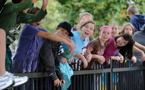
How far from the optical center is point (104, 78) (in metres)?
9.25

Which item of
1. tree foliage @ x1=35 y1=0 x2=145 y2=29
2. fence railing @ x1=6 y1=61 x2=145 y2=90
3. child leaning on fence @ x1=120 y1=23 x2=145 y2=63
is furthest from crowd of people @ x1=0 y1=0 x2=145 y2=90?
tree foliage @ x1=35 y1=0 x2=145 y2=29

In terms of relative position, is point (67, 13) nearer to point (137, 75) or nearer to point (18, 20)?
point (137, 75)

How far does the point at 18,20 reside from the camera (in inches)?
256

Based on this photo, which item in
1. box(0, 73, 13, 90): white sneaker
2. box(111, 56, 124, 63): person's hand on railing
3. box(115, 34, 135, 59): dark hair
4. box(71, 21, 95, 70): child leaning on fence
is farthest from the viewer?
box(115, 34, 135, 59): dark hair

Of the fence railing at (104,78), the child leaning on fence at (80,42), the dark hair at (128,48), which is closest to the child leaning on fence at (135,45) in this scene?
the fence railing at (104,78)

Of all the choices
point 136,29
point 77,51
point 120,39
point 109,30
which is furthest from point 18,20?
point 136,29

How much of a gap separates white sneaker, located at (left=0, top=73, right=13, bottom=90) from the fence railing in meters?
1.16

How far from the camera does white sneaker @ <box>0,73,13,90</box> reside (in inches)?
214

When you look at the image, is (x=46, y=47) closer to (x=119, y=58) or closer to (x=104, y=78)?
(x=104, y=78)

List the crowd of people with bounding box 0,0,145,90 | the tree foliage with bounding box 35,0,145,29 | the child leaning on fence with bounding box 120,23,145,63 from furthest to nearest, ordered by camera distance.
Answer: the tree foliage with bounding box 35,0,145,29 < the child leaning on fence with bounding box 120,23,145,63 < the crowd of people with bounding box 0,0,145,90

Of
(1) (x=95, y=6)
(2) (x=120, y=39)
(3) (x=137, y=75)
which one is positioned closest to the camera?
(2) (x=120, y=39)

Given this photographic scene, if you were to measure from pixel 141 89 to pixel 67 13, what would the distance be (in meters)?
14.7

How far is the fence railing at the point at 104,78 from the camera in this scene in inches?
282

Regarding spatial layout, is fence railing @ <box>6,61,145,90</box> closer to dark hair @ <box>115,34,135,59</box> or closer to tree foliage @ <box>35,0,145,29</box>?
→ dark hair @ <box>115,34,135,59</box>
